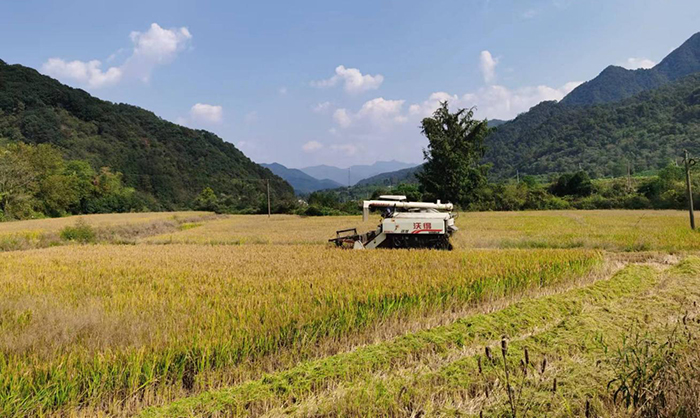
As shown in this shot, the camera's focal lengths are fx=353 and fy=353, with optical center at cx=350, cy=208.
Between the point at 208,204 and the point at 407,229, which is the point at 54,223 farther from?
the point at 208,204

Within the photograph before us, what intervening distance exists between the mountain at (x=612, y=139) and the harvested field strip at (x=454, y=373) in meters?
89.4

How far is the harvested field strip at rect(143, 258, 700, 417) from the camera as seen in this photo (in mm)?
2883

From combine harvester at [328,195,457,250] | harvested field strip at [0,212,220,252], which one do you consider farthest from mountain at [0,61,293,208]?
combine harvester at [328,195,457,250]

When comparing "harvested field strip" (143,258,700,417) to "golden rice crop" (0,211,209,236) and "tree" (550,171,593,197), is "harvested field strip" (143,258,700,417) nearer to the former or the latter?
"golden rice crop" (0,211,209,236)

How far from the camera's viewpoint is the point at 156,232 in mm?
27422

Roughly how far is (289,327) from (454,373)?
1950 mm

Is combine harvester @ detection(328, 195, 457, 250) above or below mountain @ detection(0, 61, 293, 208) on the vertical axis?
below

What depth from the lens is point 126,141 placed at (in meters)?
93.5

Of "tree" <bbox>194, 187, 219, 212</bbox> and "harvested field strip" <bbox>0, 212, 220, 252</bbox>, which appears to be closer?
"harvested field strip" <bbox>0, 212, 220, 252</bbox>

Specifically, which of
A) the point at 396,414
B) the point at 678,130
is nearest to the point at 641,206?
the point at 396,414

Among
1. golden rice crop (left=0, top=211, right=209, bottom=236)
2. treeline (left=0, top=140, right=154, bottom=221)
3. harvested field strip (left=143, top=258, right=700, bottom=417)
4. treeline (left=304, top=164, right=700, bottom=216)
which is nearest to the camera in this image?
harvested field strip (left=143, top=258, right=700, bottom=417)

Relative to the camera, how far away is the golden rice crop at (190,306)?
A: 10.4 ft

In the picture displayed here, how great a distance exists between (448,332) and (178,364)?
10.5 ft

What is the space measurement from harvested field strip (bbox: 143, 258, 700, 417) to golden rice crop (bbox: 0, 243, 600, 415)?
583 mm
